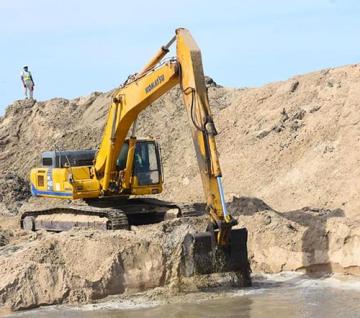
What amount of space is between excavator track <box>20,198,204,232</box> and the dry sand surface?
0.63 meters

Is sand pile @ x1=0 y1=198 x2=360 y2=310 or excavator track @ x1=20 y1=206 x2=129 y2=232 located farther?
excavator track @ x1=20 y1=206 x2=129 y2=232

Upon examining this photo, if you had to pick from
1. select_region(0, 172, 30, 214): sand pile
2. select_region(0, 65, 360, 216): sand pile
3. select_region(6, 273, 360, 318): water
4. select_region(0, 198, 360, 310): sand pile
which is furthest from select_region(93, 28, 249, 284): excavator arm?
select_region(0, 172, 30, 214): sand pile

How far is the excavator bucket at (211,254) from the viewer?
11.1m

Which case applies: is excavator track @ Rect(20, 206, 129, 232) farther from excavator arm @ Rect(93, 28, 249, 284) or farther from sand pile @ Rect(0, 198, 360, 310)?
excavator arm @ Rect(93, 28, 249, 284)

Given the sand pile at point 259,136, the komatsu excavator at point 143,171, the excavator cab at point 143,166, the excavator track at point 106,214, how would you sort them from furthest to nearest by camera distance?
1. the sand pile at point 259,136
2. the excavator cab at point 143,166
3. the excavator track at point 106,214
4. the komatsu excavator at point 143,171

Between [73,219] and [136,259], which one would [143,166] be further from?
[136,259]

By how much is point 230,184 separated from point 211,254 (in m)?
10.1

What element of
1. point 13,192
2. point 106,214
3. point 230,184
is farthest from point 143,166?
point 13,192

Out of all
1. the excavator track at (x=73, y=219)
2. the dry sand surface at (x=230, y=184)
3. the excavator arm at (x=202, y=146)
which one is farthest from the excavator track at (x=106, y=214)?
the excavator arm at (x=202, y=146)

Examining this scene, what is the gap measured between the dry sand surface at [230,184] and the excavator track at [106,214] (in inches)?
A: 24.9

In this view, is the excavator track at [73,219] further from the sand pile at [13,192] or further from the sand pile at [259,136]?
the sand pile at [13,192]

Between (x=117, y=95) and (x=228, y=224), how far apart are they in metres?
4.00

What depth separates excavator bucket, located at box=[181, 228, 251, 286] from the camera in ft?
36.4

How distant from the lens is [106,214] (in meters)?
13.6
